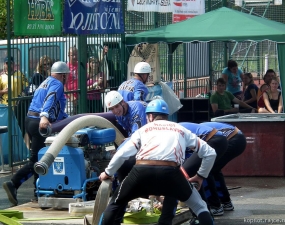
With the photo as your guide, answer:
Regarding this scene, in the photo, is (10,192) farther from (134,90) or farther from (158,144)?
(158,144)

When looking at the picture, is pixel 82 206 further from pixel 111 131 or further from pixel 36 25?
pixel 36 25

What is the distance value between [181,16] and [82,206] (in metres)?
9.01

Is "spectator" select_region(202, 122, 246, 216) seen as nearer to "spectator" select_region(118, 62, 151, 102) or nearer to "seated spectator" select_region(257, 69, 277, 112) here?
"spectator" select_region(118, 62, 151, 102)

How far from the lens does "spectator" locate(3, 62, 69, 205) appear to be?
1002 centimetres

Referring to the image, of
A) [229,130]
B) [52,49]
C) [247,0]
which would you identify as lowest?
[229,130]

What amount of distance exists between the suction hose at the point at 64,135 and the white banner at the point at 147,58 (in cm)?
625

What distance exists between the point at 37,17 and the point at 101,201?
212 inches

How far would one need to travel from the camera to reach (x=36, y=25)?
12.4 metres

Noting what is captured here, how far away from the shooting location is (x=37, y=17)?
12.5m

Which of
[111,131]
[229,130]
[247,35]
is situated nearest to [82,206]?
[111,131]

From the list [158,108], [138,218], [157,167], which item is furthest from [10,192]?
[157,167]

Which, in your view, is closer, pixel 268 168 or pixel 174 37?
pixel 268 168

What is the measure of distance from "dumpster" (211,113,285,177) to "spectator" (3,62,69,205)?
117 inches

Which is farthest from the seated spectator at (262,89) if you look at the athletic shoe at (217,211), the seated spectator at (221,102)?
the athletic shoe at (217,211)
